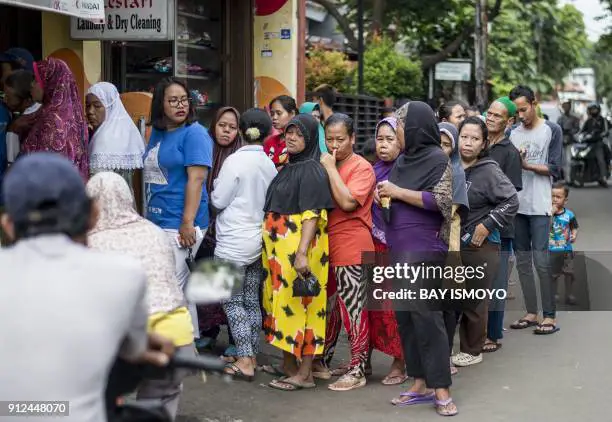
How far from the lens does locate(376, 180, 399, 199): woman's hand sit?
20.2 feet

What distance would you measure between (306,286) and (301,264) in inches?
6.2

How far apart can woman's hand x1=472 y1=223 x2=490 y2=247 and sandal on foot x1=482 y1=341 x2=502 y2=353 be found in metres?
1.04

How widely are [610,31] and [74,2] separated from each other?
23128 millimetres

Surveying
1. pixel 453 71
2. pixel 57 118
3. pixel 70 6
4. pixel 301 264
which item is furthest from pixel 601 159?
pixel 57 118

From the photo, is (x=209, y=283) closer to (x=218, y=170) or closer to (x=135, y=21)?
(x=218, y=170)

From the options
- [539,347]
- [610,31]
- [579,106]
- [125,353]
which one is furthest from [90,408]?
[579,106]

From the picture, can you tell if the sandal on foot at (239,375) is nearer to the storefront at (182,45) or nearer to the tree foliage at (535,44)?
the storefront at (182,45)

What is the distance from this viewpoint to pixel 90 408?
2.83 m

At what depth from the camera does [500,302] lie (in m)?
7.84

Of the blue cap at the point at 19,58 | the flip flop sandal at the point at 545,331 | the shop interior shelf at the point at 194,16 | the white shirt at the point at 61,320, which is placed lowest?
the flip flop sandal at the point at 545,331

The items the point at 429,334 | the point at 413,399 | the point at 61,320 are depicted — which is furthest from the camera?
the point at 413,399

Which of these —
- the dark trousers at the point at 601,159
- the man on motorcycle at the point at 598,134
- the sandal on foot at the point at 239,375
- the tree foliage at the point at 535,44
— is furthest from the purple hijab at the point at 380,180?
the tree foliage at the point at 535,44

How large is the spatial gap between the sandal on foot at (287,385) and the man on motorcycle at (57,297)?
12.6ft

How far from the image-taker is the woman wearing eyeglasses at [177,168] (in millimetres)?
6555
